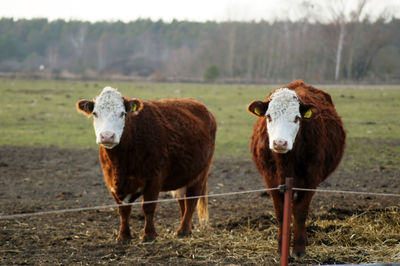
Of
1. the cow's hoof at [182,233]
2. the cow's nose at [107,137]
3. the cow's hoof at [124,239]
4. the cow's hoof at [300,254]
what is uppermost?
the cow's nose at [107,137]

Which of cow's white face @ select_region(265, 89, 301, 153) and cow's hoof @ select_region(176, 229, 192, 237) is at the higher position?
cow's white face @ select_region(265, 89, 301, 153)

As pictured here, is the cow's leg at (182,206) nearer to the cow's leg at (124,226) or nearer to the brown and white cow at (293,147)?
the cow's leg at (124,226)

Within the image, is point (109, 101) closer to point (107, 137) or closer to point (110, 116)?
point (110, 116)

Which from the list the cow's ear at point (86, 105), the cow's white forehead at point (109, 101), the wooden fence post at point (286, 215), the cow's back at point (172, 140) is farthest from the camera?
the cow's back at point (172, 140)

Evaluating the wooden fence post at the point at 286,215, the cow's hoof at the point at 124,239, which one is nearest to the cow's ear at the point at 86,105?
the cow's hoof at the point at 124,239

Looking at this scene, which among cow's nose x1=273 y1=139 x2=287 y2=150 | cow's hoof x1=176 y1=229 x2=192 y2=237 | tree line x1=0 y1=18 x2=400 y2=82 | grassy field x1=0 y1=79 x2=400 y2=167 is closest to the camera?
cow's nose x1=273 y1=139 x2=287 y2=150

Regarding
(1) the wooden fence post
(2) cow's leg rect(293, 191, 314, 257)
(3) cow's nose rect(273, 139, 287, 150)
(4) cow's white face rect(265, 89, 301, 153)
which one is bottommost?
(2) cow's leg rect(293, 191, 314, 257)

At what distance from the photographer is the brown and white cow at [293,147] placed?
5461 mm

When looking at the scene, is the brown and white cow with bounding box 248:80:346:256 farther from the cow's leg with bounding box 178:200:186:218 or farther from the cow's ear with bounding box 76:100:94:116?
the cow's ear with bounding box 76:100:94:116

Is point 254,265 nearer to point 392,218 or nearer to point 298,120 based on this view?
point 298,120

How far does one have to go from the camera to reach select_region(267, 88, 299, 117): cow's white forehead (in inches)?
216

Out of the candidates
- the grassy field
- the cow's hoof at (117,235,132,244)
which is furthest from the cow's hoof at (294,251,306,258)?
the grassy field

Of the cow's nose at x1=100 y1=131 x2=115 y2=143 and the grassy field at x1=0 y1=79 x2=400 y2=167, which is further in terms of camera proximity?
the grassy field at x1=0 y1=79 x2=400 y2=167

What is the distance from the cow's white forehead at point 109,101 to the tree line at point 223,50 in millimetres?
30716
